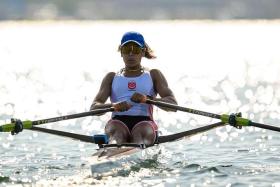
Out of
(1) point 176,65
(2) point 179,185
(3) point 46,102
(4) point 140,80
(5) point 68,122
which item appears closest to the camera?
(2) point 179,185

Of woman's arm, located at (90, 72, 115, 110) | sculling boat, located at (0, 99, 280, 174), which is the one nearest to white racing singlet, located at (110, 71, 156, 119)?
woman's arm, located at (90, 72, 115, 110)

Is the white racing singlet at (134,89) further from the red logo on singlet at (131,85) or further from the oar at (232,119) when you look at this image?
the oar at (232,119)

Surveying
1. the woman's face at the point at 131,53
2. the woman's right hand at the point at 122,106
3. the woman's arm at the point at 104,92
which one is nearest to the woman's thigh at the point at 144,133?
the woman's right hand at the point at 122,106

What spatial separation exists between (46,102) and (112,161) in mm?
18138

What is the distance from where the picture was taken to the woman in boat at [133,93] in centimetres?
1914

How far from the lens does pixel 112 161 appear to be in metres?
17.6

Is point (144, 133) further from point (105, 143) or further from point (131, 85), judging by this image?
point (131, 85)

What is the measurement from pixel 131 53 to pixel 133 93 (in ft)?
2.93

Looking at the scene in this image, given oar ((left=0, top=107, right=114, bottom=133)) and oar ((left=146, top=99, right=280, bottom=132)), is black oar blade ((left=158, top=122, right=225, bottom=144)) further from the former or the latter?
oar ((left=0, top=107, right=114, bottom=133))

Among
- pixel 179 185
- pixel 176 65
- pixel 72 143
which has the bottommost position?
pixel 179 185

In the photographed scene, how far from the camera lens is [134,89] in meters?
19.7

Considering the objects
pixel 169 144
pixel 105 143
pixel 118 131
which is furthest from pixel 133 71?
pixel 169 144

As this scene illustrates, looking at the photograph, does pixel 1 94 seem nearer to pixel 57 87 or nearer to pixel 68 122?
pixel 57 87

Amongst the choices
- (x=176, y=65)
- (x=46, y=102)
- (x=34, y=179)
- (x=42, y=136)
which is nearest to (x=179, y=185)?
(x=34, y=179)
